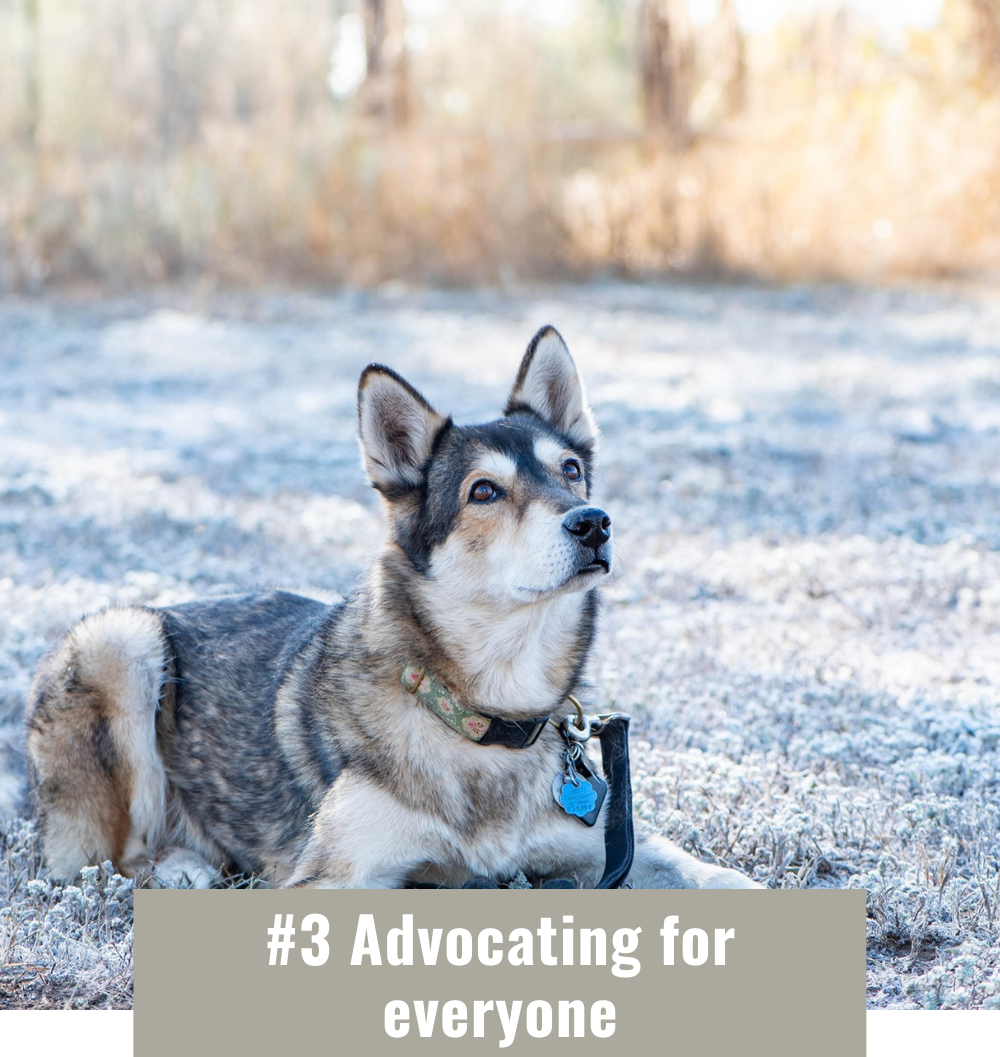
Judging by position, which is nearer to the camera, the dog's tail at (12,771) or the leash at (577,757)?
the leash at (577,757)

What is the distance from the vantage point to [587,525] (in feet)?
11.3

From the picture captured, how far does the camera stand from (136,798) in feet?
13.0

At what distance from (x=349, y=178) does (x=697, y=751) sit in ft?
48.9

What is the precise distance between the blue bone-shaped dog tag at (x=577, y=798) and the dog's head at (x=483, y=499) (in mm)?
582

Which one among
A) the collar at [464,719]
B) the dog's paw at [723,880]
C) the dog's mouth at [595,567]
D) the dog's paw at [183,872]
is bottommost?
the dog's paw at [183,872]

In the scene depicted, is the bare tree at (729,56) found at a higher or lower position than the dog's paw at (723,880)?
higher

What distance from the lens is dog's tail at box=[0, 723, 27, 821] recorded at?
4215 millimetres

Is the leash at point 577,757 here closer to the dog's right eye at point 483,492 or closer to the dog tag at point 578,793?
the dog tag at point 578,793

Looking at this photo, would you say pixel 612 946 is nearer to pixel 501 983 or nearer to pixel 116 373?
pixel 501 983

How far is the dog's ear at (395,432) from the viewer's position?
373 centimetres

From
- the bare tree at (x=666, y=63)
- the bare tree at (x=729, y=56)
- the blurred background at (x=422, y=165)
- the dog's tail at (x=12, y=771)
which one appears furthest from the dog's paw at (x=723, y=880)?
the bare tree at (x=729, y=56)

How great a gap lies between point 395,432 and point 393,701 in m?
0.86

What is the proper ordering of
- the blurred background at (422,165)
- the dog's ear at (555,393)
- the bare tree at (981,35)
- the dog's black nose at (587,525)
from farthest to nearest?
the bare tree at (981,35)
the blurred background at (422,165)
the dog's ear at (555,393)
the dog's black nose at (587,525)

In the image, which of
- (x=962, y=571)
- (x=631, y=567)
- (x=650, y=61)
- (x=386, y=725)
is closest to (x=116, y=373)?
(x=631, y=567)
